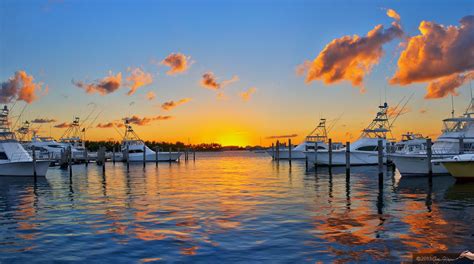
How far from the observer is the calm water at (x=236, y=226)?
1131cm

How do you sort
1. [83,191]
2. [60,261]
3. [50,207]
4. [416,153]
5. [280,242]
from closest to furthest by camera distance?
[60,261] → [280,242] → [50,207] → [83,191] → [416,153]

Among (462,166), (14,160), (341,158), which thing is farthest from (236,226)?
(341,158)

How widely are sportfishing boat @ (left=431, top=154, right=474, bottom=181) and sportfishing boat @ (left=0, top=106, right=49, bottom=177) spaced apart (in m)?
31.2

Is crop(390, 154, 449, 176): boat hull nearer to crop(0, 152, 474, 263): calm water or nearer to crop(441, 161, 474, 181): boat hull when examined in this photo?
crop(441, 161, 474, 181): boat hull

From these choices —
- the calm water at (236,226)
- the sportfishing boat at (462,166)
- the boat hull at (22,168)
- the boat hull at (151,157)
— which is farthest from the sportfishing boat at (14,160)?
the boat hull at (151,157)

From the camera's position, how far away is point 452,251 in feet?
35.8

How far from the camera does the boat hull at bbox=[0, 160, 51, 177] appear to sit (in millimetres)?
38562

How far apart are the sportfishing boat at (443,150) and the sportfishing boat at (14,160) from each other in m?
29.4

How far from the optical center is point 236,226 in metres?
14.6

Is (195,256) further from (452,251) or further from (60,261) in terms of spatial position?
(452,251)

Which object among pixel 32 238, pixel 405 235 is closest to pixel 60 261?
pixel 32 238

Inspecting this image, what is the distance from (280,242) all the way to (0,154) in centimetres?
3592

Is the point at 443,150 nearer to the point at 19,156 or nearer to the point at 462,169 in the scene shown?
the point at 462,169

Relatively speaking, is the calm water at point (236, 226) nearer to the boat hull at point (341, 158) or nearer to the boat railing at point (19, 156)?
the boat railing at point (19, 156)
